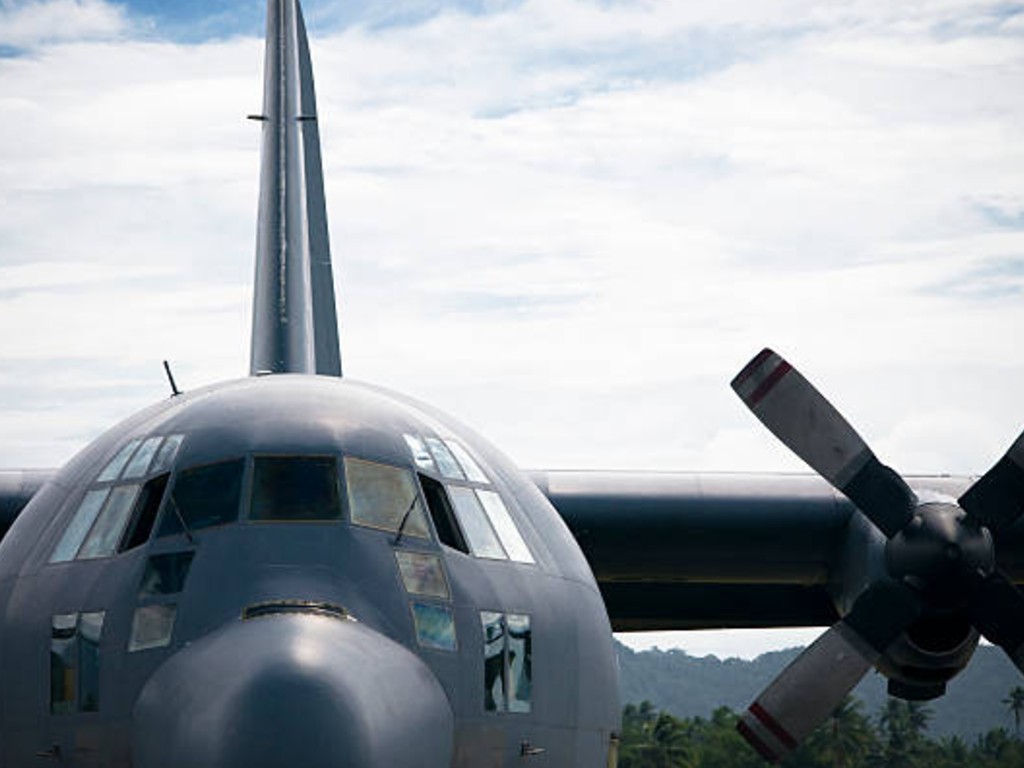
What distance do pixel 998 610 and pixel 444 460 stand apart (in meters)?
5.85

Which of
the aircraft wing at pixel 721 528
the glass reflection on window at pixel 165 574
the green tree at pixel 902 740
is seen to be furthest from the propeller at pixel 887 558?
the green tree at pixel 902 740

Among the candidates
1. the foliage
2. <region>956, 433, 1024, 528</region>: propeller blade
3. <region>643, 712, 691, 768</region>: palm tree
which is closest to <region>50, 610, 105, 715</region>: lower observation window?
<region>956, 433, 1024, 528</region>: propeller blade

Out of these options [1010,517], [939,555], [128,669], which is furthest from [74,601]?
[1010,517]

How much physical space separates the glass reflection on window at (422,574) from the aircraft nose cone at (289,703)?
64cm

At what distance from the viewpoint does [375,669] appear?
8305 millimetres

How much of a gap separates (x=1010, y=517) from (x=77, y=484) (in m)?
7.64

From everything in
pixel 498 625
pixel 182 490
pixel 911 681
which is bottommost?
pixel 911 681

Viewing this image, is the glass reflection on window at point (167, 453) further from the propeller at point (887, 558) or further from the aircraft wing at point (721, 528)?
the aircraft wing at point (721, 528)

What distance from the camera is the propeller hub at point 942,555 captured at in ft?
47.0

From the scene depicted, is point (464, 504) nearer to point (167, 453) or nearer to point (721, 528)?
point (167, 453)

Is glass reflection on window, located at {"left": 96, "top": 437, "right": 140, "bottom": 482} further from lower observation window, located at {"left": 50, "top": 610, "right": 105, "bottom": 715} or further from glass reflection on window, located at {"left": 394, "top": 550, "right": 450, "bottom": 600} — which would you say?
glass reflection on window, located at {"left": 394, "top": 550, "right": 450, "bottom": 600}

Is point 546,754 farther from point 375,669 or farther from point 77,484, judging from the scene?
point 77,484

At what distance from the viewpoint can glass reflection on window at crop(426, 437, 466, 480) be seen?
10406 mm

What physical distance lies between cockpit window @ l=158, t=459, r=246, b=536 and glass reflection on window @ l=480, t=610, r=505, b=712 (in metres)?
1.38
